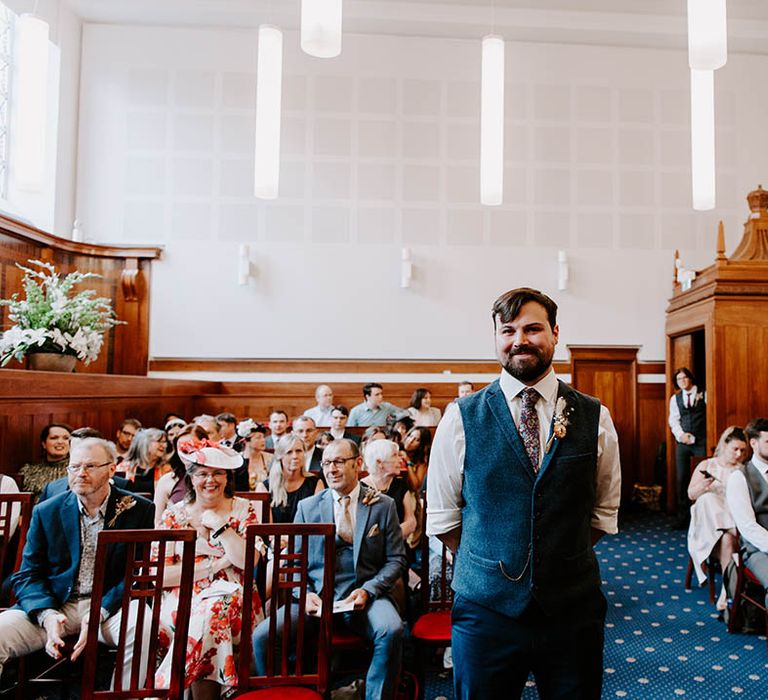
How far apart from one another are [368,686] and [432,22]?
25.0 feet

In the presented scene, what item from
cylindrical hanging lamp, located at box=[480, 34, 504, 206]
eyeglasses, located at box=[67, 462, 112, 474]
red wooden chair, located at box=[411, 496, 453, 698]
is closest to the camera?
eyeglasses, located at box=[67, 462, 112, 474]

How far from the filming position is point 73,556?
2.34 m

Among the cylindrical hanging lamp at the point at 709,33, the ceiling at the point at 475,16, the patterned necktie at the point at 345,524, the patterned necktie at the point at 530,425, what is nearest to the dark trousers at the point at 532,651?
the patterned necktie at the point at 530,425

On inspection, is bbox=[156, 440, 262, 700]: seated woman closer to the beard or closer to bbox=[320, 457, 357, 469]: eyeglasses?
bbox=[320, 457, 357, 469]: eyeglasses

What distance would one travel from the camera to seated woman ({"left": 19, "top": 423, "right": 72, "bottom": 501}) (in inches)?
135

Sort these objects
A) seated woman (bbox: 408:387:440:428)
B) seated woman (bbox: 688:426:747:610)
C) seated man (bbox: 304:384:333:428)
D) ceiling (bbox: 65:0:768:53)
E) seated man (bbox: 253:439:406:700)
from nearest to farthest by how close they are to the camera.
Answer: seated man (bbox: 253:439:406:700) < seated woman (bbox: 688:426:747:610) < seated man (bbox: 304:384:333:428) < seated woman (bbox: 408:387:440:428) < ceiling (bbox: 65:0:768:53)

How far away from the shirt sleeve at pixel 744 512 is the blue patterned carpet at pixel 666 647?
1.91 ft

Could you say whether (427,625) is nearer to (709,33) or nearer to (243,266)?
(709,33)

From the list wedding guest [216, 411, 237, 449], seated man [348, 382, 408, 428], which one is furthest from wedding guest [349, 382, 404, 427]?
wedding guest [216, 411, 237, 449]

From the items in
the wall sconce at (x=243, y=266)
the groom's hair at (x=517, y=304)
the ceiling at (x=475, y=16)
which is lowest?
the groom's hair at (x=517, y=304)

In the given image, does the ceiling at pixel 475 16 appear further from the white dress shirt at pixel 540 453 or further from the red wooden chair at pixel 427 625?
the white dress shirt at pixel 540 453

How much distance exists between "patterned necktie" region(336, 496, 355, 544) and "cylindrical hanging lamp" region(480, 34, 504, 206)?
140 inches

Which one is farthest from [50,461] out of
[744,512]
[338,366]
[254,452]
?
[338,366]

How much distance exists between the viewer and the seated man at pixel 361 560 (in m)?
2.21
